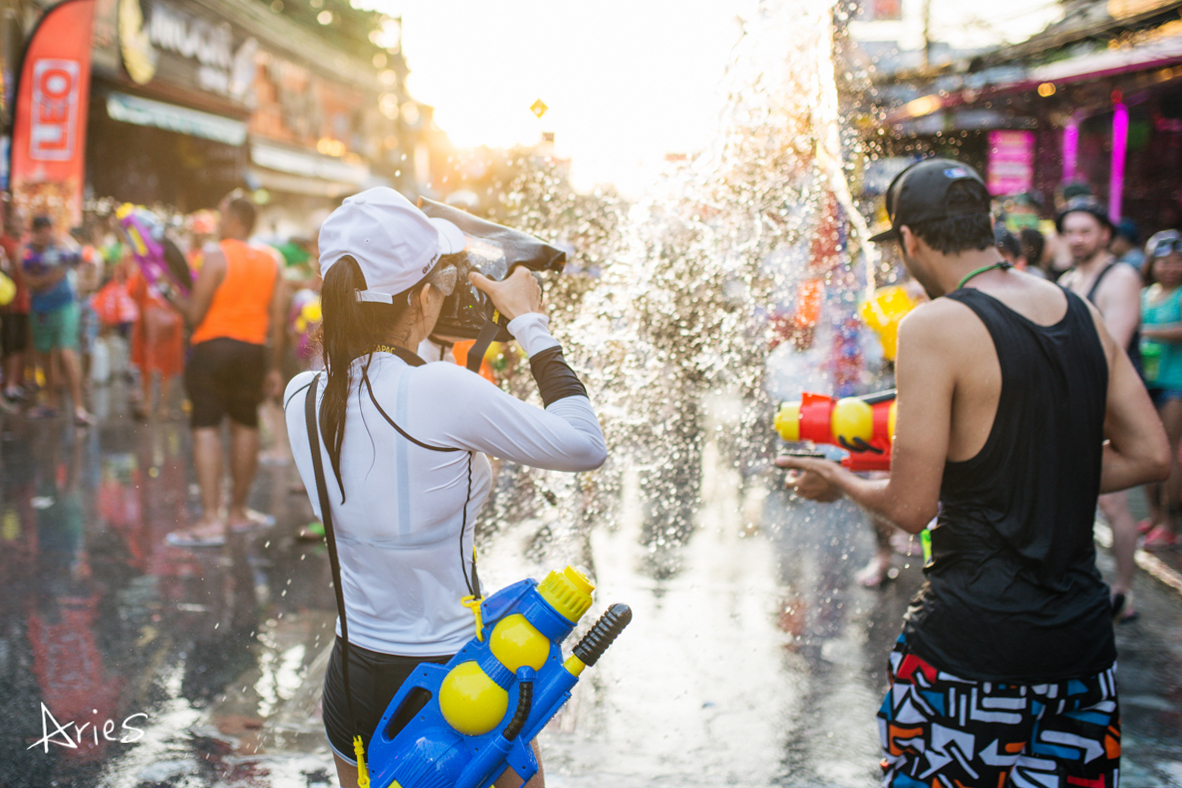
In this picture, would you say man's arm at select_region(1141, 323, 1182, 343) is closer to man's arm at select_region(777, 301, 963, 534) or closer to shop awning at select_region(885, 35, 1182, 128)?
man's arm at select_region(777, 301, 963, 534)

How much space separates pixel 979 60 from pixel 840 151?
9.73 metres

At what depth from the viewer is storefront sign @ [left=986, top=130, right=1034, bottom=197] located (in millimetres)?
14047

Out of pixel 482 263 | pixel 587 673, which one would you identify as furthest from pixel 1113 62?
pixel 482 263

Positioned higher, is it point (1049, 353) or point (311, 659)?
point (1049, 353)

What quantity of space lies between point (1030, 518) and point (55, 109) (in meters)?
12.6

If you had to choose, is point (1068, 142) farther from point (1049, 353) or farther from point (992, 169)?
point (1049, 353)

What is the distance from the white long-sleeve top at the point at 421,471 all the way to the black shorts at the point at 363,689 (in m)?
0.02

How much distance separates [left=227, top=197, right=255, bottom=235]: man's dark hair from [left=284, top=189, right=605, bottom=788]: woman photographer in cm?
367

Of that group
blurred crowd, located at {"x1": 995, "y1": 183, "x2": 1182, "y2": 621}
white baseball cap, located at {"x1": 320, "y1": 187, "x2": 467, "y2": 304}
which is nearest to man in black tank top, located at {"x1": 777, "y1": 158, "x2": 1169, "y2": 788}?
white baseball cap, located at {"x1": 320, "y1": 187, "x2": 467, "y2": 304}

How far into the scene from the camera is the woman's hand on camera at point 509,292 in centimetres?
172

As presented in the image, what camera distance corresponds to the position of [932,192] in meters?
1.83

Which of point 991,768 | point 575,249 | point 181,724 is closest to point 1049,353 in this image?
point 991,768

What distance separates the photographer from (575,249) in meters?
3.70

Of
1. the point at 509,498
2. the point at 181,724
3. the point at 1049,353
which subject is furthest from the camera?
the point at 509,498
